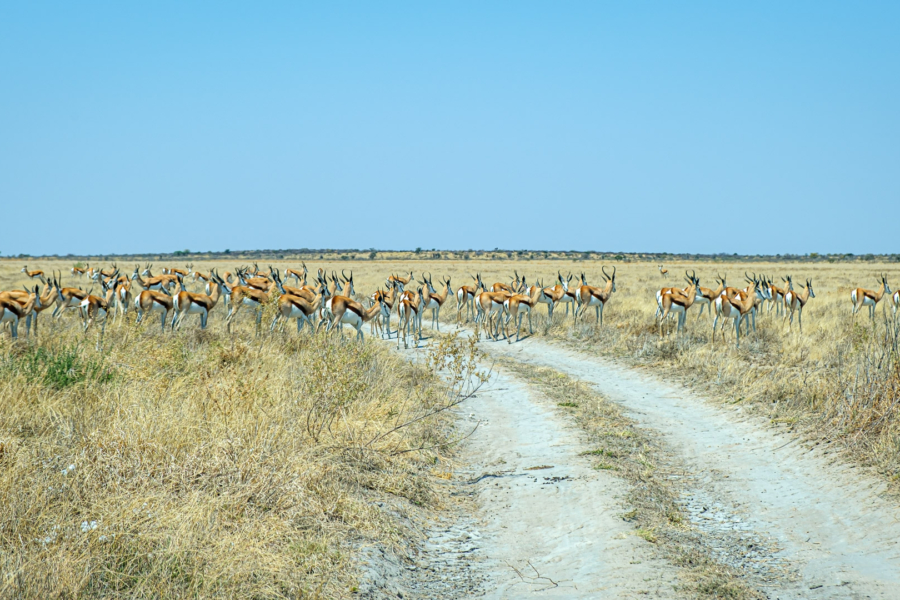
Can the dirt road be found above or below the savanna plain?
below

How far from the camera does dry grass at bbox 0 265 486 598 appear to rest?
3900mm

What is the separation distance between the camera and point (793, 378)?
34.6ft

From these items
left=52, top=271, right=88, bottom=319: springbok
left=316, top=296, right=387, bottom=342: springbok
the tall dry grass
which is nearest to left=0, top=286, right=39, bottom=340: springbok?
left=52, top=271, right=88, bottom=319: springbok

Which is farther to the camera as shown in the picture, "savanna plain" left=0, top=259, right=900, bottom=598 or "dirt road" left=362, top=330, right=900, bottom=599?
"dirt road" left=362, top=330, right=900, bottom=599

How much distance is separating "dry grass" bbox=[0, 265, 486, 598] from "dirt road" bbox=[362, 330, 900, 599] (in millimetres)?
761

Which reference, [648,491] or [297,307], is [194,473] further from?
[297,307]

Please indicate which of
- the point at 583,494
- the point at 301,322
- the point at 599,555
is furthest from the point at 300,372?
the point at 301,322

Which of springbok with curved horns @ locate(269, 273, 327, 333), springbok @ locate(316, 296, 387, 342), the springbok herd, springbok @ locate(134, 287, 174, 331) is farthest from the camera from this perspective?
springbok @ locate(134, 287, 174, 331)

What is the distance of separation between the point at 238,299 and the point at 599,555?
1755 centimetres

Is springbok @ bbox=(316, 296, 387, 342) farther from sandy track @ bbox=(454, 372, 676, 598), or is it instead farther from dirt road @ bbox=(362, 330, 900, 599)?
sandy track @ bbox=(454, 372, 676, 598)

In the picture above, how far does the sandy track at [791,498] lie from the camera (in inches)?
180

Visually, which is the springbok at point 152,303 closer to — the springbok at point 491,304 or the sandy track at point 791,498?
the springbok at point 491,304

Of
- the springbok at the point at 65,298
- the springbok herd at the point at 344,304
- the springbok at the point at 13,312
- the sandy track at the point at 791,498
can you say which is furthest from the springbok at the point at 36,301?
the sandy track at the point at 791,498

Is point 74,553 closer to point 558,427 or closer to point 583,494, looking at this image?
point 583,494
